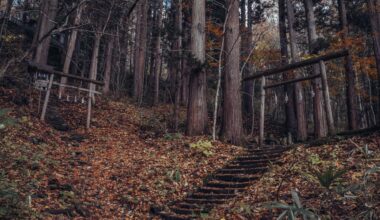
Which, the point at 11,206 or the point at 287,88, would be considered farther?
the point at 287,88

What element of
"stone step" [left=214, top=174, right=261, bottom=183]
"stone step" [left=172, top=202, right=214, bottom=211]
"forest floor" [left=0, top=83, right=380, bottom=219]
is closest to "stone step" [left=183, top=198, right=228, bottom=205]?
"stone step" [left=172, top=202, right=214, bottom=211]

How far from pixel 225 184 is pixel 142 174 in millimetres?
2285

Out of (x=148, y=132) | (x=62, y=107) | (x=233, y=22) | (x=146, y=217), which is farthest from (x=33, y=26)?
(x=146, y=217)

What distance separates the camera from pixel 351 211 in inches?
201

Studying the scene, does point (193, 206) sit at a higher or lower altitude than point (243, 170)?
lower

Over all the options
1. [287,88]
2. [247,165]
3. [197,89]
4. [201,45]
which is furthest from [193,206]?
[287,88]

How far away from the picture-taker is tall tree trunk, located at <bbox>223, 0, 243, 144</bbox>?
11.9 meters

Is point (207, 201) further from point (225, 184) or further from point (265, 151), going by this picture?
point (265, 151)

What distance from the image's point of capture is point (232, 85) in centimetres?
1225

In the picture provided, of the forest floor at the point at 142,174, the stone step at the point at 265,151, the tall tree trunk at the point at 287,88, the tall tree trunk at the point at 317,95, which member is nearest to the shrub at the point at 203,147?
the forest floor at the point at 142,174

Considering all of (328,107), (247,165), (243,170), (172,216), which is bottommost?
Result: (172,216)

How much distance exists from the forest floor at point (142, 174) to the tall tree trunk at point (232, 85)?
3.32ft

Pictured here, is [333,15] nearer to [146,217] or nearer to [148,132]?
[148,132]

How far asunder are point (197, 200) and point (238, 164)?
90.5 inches
